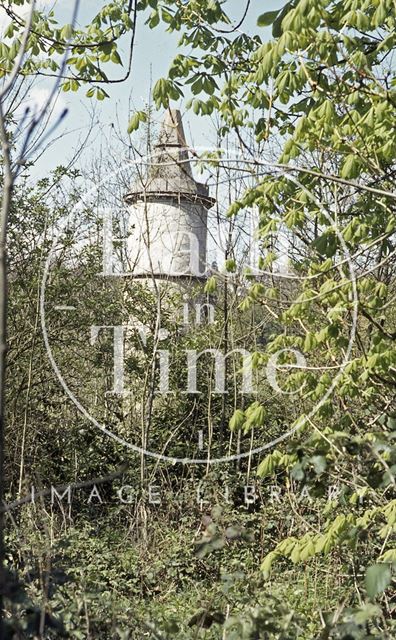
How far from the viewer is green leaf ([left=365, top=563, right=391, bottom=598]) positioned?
7.47 ft

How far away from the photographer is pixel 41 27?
14.4ft

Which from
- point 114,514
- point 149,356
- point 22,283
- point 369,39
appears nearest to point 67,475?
point 114,514

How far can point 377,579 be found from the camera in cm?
229

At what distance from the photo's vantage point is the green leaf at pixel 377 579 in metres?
2.28

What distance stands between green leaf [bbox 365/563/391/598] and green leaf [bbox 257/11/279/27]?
214 centimetres

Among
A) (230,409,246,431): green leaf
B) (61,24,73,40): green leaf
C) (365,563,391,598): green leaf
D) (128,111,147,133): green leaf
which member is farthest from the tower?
(365,563,391,598): green leaf

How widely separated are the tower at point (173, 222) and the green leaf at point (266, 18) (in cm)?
471

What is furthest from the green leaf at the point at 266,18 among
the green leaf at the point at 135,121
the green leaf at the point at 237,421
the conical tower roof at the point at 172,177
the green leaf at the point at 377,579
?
the conical tower roof at the point at 172,177

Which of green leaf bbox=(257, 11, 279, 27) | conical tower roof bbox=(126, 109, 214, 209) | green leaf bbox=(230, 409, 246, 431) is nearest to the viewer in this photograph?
green leaf bbox=(257, 11, 279, 27)

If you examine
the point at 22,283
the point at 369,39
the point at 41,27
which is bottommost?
the point at 22,283

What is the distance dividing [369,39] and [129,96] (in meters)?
4.66

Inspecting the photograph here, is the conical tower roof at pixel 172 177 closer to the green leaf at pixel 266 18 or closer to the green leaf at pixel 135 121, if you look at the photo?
the green leaf at pixel 135 121

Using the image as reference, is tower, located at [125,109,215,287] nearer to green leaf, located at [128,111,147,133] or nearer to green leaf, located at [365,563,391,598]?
green leaf, located at [128,111,147,133]

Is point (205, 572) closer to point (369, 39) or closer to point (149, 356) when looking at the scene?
point (149, 356)
